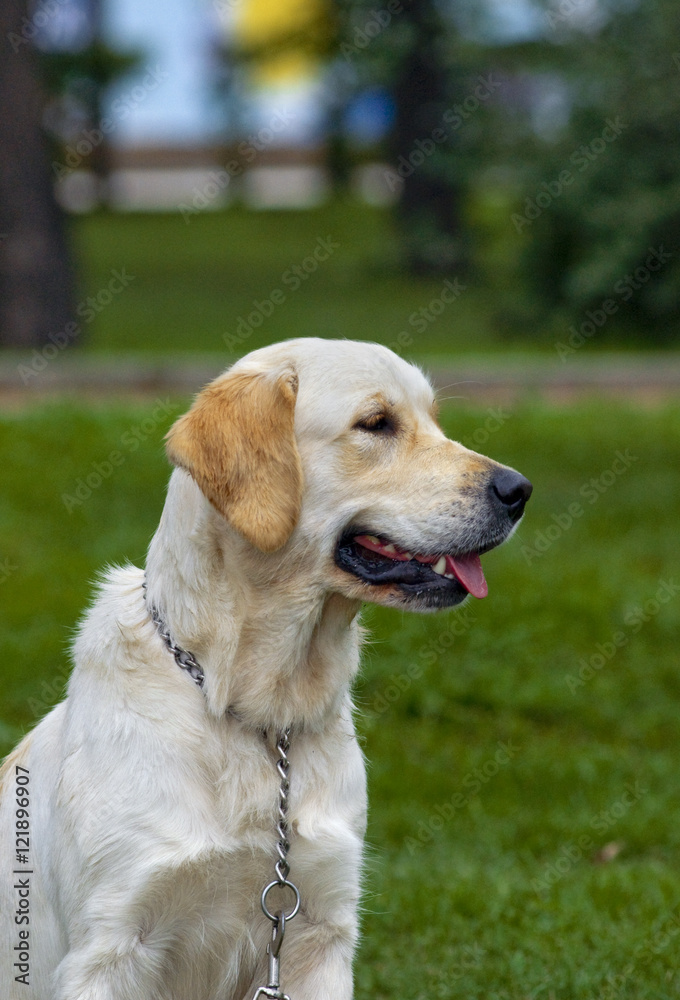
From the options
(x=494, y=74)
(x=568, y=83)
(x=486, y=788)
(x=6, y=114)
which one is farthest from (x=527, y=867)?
(x=494, y=74)

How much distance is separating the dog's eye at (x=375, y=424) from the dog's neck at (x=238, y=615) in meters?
0.43

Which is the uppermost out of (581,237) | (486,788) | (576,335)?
(486,788)

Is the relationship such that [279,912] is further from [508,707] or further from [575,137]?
[575,137]

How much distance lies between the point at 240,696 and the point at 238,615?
216 mm

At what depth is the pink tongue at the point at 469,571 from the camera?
11.7ft

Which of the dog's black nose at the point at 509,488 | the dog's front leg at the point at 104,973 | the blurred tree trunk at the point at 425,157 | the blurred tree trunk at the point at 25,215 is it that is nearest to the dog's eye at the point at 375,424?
the dog's black nose at the point at 509,488

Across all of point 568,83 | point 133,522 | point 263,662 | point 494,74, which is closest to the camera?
point 263,662

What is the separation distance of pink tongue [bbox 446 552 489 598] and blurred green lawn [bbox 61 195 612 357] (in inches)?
389

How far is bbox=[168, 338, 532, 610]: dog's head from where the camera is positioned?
3361mm

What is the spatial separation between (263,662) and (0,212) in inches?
383

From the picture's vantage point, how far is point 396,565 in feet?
11.5

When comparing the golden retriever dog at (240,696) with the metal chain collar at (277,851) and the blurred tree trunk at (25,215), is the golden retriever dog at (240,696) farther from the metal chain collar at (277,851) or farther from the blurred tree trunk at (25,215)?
the blurred tree trunk at (25,215)

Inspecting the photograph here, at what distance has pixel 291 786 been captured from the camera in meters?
3.36

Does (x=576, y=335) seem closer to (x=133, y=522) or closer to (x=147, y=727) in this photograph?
(x=133, y=522)
